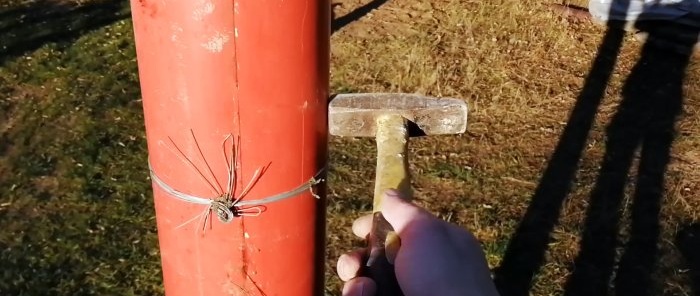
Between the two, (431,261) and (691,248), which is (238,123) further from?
(691,248)

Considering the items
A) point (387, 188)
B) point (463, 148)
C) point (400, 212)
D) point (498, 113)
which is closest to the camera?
point (400, 212)

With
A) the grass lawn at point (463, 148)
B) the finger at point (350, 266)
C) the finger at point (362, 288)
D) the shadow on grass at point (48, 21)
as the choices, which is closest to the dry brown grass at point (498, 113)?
the grass lawn at point (463, 148)

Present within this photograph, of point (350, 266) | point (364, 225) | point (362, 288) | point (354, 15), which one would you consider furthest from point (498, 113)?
point (362, 288)

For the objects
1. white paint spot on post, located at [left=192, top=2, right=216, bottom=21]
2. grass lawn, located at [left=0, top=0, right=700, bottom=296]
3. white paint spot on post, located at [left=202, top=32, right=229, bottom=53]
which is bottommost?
grass lawn, located at [left=0, top=0, right=700, bottom=296]

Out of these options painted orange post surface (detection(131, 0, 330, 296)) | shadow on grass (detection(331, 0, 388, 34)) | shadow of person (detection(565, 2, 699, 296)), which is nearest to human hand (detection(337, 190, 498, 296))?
painted orange post surface (detection(131, 0, 330, 296))

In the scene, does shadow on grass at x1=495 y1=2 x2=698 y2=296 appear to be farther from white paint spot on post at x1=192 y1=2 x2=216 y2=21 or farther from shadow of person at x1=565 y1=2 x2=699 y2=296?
white paint spot on post at x1=192 y1=2 x2=216 y2=21

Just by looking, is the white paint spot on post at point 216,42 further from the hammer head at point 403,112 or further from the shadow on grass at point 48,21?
the shadow on grass at point 48,21
